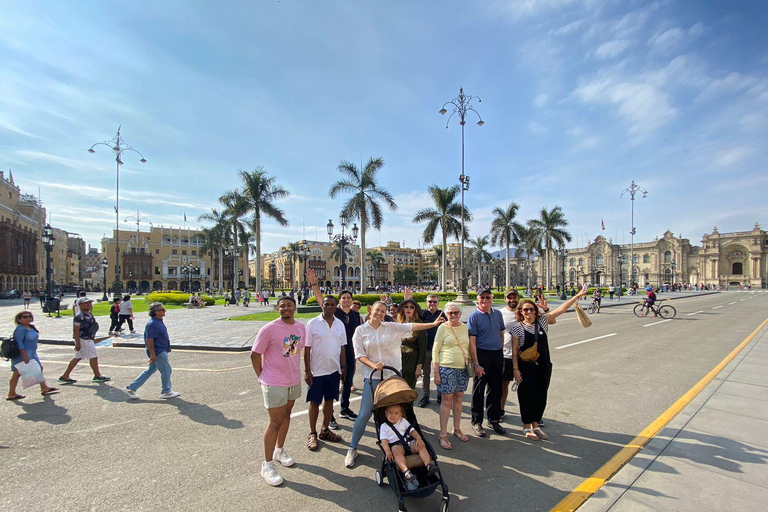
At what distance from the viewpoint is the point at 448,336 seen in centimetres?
449

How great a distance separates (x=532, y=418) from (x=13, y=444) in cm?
645

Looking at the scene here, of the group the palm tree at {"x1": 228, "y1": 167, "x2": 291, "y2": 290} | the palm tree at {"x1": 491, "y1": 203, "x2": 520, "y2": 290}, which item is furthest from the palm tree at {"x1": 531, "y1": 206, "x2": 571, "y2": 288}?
the palm tree at {"x1": 228, "y1": 167, "x2": 291, "y2": 290}

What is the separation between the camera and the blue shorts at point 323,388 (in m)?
4.34

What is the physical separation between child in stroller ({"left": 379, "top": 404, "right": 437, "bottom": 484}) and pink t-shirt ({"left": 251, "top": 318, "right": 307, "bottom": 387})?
1.04m

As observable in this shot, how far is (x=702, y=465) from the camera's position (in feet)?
12.1

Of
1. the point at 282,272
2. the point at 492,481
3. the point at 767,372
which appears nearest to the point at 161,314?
the point at 492,481

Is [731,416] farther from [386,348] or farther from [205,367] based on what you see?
[205,367]

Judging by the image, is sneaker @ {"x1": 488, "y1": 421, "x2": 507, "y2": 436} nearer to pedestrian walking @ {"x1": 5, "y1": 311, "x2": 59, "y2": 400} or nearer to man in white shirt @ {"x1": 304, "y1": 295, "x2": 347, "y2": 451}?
man in white shirt @ {"x1": 304, "y1": 295, "x2": 347, "y2": 451}

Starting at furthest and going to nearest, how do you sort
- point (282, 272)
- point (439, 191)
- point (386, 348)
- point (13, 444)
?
point (282, 272) < point (439, 191) < point (13, 444) < point (386, 348)

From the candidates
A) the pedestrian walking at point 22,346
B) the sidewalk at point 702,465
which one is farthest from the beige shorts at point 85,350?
the sidewalk at point 702,465

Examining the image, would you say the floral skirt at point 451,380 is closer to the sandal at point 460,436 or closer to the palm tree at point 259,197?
the sandal at point 460,436

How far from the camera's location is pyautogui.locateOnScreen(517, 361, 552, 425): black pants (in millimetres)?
4543

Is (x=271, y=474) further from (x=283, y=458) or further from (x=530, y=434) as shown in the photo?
(x=530, y=434)

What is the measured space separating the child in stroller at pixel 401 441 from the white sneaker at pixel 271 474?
1.12 m
